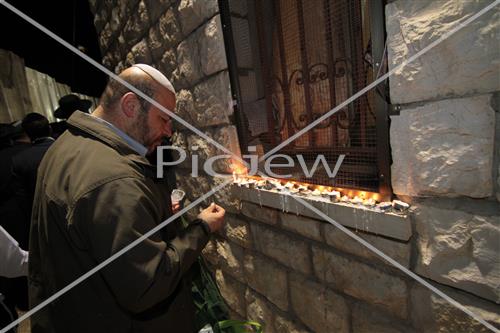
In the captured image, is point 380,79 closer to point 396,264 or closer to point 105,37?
point 396,264

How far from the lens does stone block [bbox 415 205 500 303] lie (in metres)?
0.91

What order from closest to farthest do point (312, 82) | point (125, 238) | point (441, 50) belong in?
point (441, 50), point (125, 238), point (312, 82)

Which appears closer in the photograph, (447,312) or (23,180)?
(447,312)

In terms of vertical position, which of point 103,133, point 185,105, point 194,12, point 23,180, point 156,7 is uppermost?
point 156,7

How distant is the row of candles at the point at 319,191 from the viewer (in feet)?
3.88

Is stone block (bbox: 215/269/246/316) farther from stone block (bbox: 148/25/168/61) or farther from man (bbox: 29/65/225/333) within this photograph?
stone block (bbox: 148/25/168/61)

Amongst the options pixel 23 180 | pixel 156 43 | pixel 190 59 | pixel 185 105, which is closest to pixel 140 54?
pixel 156 43

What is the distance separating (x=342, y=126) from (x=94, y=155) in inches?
43.5

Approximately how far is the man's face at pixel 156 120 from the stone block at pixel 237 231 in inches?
37.6

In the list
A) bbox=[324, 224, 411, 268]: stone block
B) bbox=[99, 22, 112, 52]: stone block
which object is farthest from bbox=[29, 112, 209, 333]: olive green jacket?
bbox=[99, 22, 112, 52]: stone block

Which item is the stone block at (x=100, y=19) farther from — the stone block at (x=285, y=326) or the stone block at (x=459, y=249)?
the stone block at (x=459, y=249)

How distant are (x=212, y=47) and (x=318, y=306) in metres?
1.75

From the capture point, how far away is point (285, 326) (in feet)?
6.16

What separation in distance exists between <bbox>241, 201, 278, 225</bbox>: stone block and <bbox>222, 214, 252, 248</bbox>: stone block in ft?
0.40
